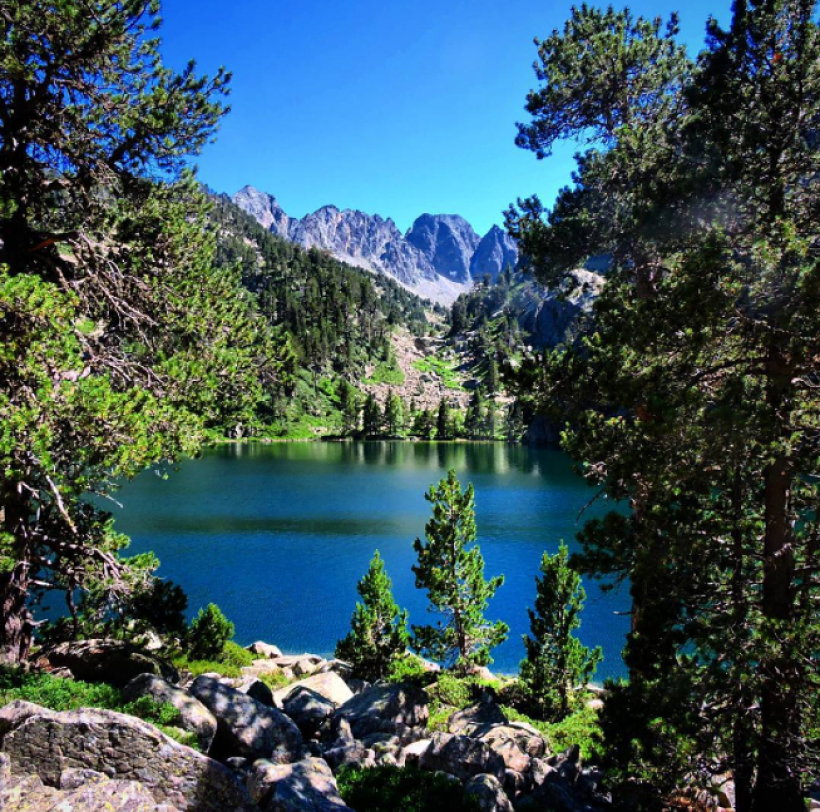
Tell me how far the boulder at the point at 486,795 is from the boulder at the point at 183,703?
13.7ft

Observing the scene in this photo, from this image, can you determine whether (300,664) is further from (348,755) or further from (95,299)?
(95,299)

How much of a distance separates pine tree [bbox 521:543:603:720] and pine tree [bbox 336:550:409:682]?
16.2ft

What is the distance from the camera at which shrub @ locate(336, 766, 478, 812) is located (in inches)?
320

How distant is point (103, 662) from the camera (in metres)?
12.1

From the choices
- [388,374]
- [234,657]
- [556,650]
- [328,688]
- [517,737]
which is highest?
[388,374]

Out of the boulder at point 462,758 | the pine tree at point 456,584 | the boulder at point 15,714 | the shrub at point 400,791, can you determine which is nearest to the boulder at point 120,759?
the boulder at point 15,714

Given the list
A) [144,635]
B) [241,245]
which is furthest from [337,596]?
[241,245]

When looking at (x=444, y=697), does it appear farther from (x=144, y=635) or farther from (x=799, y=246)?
(x=799, y=246)

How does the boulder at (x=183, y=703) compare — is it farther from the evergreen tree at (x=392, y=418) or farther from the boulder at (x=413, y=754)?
the evergreen tree at (x=392, y=418)

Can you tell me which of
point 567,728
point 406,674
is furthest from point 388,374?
point 567,728

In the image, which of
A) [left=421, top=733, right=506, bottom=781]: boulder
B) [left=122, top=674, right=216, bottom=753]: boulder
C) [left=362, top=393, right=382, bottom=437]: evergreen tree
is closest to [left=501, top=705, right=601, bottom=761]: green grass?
[left=421, top=733, right=506, bottom=781]: boulder

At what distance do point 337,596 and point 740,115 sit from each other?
3132 cm

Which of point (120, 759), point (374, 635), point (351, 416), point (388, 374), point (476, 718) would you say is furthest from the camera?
point (388, 374)

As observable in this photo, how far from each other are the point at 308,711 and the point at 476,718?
5808mm
